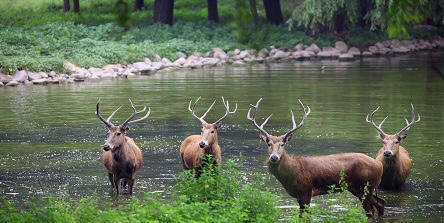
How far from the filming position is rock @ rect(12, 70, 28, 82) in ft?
97.0

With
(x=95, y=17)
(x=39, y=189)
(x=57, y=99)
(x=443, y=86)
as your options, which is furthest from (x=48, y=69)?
(x=39, y=189)

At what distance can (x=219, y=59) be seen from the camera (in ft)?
124

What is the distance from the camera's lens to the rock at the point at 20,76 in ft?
97.0

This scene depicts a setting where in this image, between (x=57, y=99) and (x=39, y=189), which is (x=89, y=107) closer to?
(x=57, y=99)

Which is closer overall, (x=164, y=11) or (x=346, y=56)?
(x=346, y=56)

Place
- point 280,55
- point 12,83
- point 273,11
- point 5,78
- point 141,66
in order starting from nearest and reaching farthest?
point 12,83
point 5,78
point 141,66
point 280,55
point 273,11

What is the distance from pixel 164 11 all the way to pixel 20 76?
1324 centimetres

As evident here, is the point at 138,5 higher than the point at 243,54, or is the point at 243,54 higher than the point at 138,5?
the point at 138,5

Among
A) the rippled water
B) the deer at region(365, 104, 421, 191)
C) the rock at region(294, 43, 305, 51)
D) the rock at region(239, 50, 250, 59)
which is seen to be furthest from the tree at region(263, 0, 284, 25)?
the deer at region(365, 104, 421, 191)

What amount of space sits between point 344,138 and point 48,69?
1641 cm

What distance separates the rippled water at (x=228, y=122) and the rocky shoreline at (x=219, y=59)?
120 centimetres

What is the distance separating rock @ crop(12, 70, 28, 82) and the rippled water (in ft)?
4.02

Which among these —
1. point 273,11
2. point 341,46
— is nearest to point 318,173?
point 341,46

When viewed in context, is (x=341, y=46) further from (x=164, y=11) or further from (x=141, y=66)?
(x=141, y=66)
